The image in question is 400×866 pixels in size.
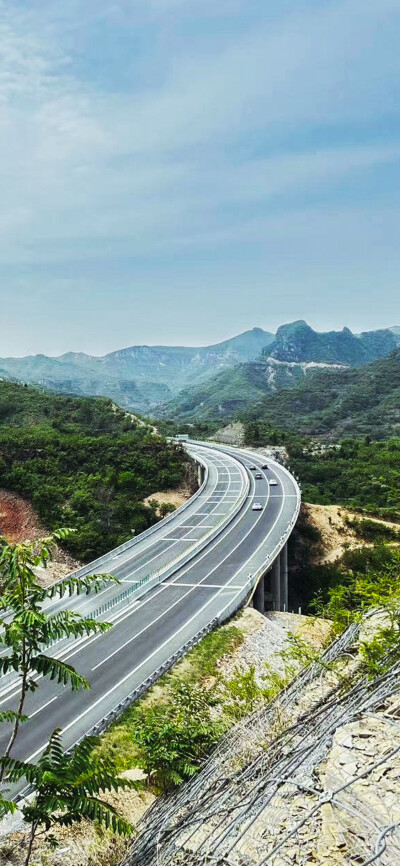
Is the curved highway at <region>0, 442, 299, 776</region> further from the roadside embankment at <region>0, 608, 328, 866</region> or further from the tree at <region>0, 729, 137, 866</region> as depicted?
the tree at <region>0, 729, 137, 866</region>

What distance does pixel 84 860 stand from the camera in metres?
11.1

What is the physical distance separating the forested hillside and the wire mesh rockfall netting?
33.9m

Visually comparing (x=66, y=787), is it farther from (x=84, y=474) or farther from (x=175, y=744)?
(x=84, y=474)

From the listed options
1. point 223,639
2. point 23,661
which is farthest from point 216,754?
point 223,639

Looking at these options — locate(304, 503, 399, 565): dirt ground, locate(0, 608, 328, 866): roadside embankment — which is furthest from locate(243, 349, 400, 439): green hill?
locate(0, 608, 328, 866): roadside embankment

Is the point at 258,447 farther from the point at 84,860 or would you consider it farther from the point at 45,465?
the point at 84,860

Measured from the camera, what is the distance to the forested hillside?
5106 cm

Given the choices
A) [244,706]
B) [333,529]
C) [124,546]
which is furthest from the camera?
[333,529]

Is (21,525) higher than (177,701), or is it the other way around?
(177,701)

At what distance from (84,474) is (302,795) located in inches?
2184

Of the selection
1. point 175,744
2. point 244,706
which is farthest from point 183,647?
point 175,744

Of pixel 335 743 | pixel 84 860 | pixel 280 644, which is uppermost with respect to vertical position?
pixel 335 743

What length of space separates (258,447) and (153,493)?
47266 millimetres

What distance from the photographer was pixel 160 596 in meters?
33.6
